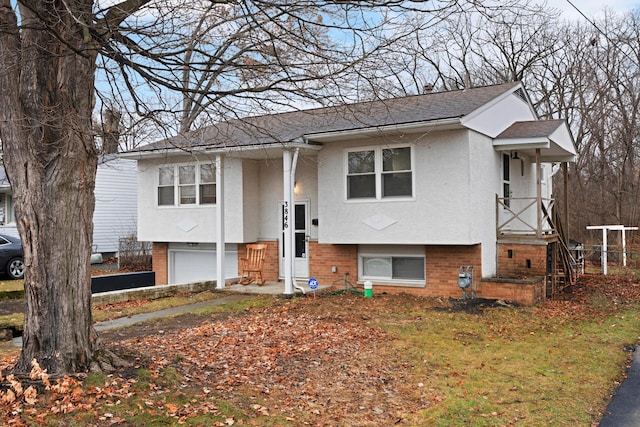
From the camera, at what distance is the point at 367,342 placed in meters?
8.44

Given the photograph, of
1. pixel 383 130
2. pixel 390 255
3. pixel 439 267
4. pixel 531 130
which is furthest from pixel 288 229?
pixel 531 130

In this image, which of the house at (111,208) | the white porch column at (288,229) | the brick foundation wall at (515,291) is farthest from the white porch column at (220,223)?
the house at (111,208)

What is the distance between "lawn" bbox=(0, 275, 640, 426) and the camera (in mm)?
5035

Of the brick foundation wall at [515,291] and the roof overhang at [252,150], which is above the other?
the roof overhang at [252,150]

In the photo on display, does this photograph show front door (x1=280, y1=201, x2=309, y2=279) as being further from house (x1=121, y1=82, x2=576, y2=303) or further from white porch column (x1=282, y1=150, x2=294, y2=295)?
white porch column (x1=282, y1=150, x2=294, y2=295)

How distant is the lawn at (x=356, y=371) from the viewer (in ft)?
16.5

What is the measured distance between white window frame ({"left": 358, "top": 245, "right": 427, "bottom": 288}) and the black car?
1101 cm

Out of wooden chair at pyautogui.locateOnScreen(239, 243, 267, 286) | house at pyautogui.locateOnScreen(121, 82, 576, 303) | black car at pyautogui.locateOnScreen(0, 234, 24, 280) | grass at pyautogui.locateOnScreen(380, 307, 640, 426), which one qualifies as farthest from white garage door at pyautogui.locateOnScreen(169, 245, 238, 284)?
grass at pyautogui.locateOnScreen(380, 307, 640, 426)

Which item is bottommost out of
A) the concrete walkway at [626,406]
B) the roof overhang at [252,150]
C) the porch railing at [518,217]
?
the concrete walkway at [626,406]

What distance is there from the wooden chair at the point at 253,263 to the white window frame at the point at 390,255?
273cm

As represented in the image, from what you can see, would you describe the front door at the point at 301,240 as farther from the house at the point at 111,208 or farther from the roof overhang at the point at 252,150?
the house at the point at 111,208

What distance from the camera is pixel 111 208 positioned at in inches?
987

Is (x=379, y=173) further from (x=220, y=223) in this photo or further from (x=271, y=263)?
(x=220, y=223)

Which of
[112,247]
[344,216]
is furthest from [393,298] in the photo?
[112,247]
